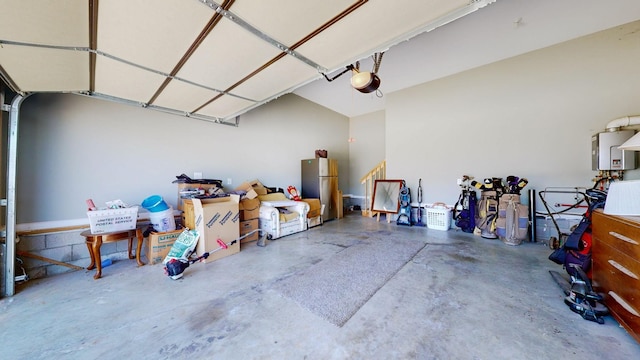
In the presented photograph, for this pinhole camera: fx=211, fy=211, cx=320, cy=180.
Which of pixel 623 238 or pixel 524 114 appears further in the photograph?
pixel 524 114

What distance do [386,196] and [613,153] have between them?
384 cm

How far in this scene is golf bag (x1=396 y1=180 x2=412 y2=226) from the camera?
213 inches

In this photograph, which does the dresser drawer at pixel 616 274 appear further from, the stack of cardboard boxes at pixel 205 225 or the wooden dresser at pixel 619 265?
the stack of cardboard boxes at pixel 205 225

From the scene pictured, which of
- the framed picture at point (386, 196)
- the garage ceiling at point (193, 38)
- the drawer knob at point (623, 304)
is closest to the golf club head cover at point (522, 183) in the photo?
the framed picture at point (386, 196)

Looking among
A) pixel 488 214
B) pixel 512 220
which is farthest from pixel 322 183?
pixel 512 220

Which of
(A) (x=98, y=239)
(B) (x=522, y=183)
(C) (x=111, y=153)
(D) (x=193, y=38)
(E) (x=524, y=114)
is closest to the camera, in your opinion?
(D) (x=193, y=38)

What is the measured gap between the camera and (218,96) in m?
3.03

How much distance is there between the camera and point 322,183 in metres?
5.63

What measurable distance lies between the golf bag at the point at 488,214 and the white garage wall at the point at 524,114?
0.58 metres

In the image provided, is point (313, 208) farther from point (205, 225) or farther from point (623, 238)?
point (623, 238)

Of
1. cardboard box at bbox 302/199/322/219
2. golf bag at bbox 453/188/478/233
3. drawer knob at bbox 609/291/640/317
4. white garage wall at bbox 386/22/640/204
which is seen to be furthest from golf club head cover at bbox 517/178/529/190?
cardboard box at bbox 302/199/322/219

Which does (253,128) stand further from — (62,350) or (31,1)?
(62,350)

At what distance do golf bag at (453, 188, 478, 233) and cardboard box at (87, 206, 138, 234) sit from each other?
587cm

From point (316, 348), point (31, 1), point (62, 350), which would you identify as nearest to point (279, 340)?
point (316, 348)
